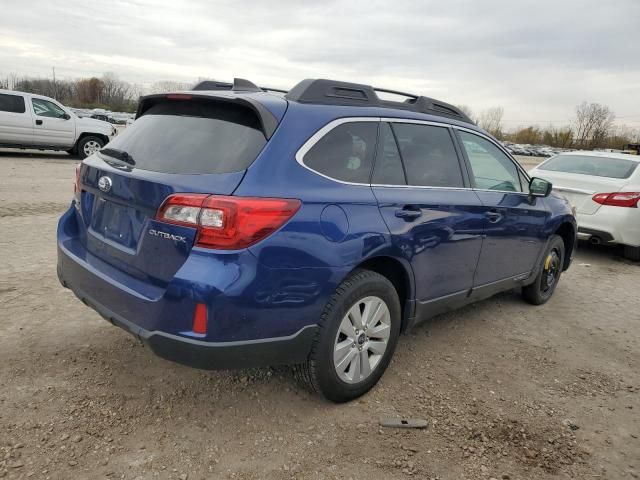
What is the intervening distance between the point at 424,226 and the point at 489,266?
109 cm

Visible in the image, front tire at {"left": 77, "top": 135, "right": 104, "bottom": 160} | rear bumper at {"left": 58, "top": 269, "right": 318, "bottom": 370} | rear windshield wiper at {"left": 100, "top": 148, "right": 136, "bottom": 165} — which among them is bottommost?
front tire at {"left": 77, "top": 135, "right": 104, "bottom": 160}

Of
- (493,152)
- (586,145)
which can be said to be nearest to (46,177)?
(493,152)

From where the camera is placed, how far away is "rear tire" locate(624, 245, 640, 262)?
7.18 m

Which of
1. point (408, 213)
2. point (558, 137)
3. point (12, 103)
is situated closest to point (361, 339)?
point (408, 213)

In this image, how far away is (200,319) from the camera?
2295mm

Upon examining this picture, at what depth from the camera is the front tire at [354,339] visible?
8.87 ft

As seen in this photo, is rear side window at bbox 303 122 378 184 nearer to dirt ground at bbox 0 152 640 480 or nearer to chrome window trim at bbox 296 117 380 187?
chrome window trim at bbox 296 117 380 187

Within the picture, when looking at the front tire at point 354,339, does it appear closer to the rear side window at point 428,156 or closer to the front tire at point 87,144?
the rear side window at point 428,156

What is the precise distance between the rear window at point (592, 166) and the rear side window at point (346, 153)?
572 centimetres

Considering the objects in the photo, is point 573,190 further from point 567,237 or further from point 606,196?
point 567,237

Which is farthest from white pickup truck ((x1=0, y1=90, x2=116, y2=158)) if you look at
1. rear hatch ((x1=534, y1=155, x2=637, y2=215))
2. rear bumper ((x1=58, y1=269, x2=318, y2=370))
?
rear bumper ((x1=58, y1=269, x2=318, y2=370))

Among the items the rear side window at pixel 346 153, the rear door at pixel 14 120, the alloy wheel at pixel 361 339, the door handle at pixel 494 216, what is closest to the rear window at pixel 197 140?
the rear side window at pixel 346 153

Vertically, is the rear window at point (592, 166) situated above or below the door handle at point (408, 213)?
above

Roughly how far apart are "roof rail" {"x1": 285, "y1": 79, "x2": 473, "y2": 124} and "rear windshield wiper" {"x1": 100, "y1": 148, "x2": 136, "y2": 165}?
938 mm
